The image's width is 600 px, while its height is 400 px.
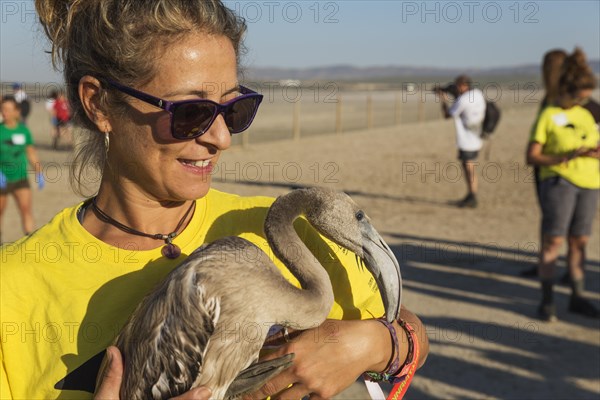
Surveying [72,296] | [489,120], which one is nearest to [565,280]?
[489,120]

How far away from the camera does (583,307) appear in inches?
303

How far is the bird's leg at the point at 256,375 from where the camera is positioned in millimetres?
2121

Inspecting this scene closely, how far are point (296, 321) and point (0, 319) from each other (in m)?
0.92

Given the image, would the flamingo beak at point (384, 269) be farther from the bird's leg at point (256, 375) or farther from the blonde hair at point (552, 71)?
the blonde hair at point (552, 71)

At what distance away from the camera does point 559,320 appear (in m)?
7.55

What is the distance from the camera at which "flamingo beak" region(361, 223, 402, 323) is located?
7.68 feet

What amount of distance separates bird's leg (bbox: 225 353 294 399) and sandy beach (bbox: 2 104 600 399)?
4.00m

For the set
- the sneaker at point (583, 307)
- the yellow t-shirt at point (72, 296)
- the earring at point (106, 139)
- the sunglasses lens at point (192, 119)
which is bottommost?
the sneaker at point (583, 307)

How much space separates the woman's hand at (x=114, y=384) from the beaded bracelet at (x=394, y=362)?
1.94 feet

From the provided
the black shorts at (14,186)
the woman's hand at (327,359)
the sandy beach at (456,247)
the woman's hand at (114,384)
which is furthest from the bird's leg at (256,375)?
the black shorts at (14,186)

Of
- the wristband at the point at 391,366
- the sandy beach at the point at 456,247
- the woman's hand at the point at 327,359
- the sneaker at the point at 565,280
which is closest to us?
the woman's hand at the point at 327,359

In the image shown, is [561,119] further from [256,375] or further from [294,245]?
[256,375]

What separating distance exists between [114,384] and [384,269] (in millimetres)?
956

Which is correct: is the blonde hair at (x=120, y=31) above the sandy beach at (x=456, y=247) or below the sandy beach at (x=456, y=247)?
above
